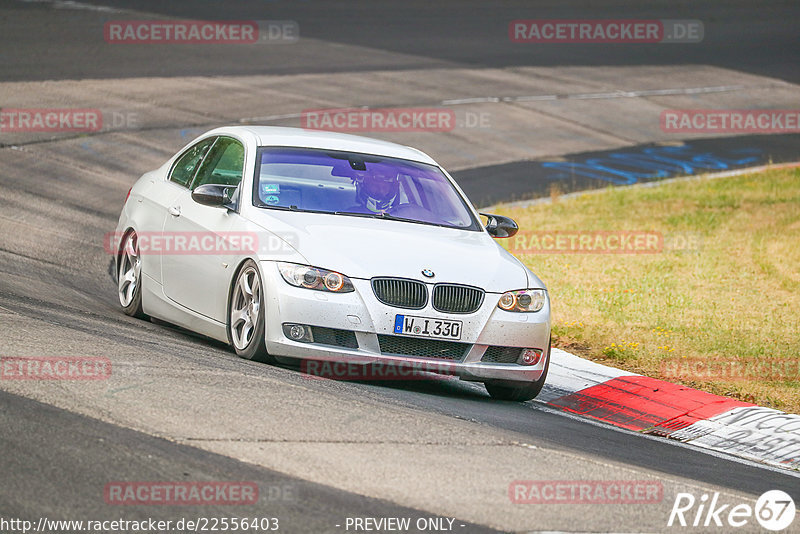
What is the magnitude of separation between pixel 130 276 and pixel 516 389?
11.3ft

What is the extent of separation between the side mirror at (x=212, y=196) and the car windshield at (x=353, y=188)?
21 centimetres

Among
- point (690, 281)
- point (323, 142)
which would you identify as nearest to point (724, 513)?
point (323, 142)

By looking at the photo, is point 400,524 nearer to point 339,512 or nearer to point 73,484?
point 339,512

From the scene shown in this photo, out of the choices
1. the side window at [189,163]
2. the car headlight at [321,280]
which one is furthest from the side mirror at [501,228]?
the side window at [189,163]

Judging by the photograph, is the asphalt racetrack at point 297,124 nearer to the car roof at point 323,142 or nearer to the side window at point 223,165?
the side window at point 223,165

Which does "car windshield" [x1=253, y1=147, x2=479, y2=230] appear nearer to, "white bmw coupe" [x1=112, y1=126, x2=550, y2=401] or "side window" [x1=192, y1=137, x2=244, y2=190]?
"white bmw coupe" [x1=112, y1=126, x2=550, y2=401]

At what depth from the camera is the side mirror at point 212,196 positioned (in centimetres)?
891

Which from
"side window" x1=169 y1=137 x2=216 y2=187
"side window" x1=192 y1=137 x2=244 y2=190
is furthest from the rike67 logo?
"side window" x1=169 y1=137 x2=216 y2=187

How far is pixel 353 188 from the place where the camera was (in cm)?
929

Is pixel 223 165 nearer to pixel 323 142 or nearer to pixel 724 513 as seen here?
pixel 323 142

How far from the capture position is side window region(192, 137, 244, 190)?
9445 millimetres

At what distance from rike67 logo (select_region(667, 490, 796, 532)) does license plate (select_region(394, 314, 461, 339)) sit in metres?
2.21

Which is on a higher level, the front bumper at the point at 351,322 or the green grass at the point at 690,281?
the front bumper at the point at 351,322

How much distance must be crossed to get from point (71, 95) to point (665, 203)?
33.1 ft
